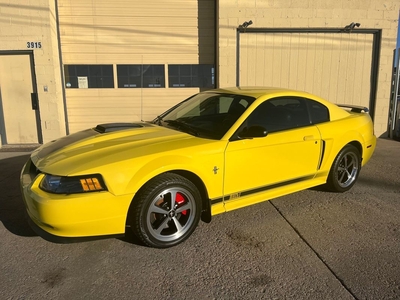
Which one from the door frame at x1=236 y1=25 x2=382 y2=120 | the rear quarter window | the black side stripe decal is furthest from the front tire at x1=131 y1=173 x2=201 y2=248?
the door frame at x1=236 y1=25 x2=382 y2=120

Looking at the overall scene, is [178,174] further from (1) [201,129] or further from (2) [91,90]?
(2) [91,90]

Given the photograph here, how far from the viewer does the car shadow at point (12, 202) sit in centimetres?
371

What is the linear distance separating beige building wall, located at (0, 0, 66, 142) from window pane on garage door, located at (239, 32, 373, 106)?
468cm

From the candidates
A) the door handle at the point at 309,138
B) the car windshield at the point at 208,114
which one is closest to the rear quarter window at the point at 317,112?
the door handle at the point at 309,138

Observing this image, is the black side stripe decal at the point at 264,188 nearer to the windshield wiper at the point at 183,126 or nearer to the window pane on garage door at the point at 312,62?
the windshield wiper at the point at 183,126

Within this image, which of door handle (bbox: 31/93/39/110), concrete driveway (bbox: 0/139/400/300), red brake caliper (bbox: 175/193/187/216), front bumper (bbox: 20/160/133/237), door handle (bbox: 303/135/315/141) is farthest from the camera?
door handle (bbox: 31/93/39/110)

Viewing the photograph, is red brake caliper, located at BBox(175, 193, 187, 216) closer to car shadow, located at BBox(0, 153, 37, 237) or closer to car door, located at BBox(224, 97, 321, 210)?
car door, located at BBox(224, 97, 321, 210)

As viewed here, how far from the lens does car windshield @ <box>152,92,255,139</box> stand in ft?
12.3

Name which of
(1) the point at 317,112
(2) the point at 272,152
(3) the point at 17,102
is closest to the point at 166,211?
(2) the point at 272,152

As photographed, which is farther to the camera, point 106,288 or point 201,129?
point 201,129

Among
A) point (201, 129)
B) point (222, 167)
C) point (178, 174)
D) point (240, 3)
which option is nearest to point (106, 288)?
point (178, 174)

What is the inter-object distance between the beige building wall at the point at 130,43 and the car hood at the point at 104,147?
200 inches

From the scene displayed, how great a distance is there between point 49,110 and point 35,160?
5.33 metres

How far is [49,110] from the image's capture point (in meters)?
8.32
